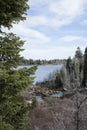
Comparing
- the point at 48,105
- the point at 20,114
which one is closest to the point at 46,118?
the point at 48,105

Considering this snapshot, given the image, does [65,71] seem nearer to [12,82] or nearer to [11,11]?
[11,11]

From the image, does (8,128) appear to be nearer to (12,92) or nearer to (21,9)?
(12,92)

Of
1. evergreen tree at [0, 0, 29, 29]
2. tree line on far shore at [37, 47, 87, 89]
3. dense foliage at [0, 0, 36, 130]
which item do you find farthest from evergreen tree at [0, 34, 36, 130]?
tree line on far shore at [37, 47, 87, 89]

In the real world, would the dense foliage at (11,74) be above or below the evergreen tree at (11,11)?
below

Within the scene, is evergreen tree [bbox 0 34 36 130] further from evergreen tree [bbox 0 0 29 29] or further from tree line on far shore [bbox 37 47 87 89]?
tree line on far shore [bbox 37 47 87 89]

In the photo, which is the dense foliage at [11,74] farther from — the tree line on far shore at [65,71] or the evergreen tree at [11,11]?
the tree line on far shore at [65,71]

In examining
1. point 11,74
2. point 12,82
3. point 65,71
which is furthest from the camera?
point 65,71

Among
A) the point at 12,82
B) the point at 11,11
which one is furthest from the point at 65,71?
the point at 12,82

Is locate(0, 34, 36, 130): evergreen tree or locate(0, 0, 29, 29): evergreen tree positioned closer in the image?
locate(0, 34, 36, 130): evergreen tree

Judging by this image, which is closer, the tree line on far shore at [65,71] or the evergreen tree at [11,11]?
the evergreen tree at [11,11]

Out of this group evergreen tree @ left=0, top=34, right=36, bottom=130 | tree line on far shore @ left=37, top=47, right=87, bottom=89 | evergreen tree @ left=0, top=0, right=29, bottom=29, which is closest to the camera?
evergreen tree @ left=0, top=34, right=36, bottom=130

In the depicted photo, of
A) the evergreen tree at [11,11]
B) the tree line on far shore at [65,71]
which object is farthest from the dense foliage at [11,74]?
the tree line on far shore at [65,71]

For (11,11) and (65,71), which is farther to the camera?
(65,71)

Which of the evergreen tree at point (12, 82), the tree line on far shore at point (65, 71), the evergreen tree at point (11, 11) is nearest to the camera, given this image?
the evergreen tree at point (12, 82)
